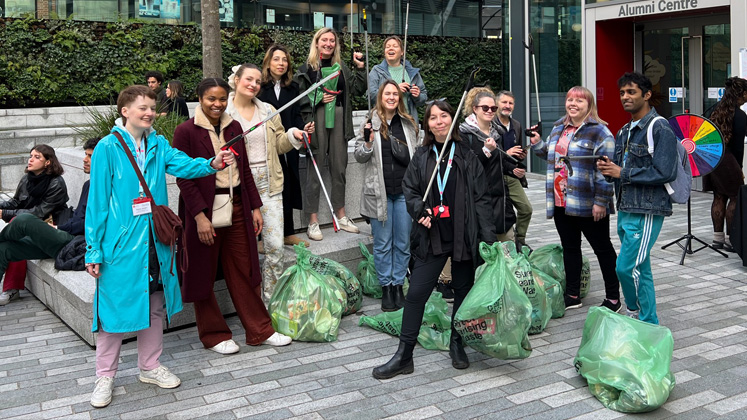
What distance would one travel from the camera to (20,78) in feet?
46.9

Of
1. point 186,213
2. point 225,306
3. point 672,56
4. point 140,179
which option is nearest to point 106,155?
point 140,179

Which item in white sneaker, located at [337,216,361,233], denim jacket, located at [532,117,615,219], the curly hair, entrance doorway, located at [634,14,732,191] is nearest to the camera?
denim jacket, located at [532,117,615,219]

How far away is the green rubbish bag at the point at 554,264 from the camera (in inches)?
264

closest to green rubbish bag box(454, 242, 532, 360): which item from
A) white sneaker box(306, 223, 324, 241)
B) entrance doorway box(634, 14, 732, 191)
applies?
white sneaker box(306, 223, 324, 241)

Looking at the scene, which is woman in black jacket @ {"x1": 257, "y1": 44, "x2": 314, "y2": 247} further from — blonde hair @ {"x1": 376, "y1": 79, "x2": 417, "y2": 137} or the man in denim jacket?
the man in denim jacket

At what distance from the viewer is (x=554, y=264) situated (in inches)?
265

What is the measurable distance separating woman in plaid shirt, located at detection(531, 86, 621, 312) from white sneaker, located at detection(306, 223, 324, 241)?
7.17 ft

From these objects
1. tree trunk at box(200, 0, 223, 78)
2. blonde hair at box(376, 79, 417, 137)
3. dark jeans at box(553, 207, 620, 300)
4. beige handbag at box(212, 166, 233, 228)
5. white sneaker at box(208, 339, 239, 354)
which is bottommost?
white sneaker at box(208, 339, 239, 354)

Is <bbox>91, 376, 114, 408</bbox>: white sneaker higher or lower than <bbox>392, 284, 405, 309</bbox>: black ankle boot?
lower

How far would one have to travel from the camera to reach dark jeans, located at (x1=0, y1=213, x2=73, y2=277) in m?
6.84

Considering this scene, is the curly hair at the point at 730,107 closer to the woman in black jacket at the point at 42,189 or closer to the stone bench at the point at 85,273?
the stone bench at the point at 85,273

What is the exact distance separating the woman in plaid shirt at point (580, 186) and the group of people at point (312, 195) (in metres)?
0.01

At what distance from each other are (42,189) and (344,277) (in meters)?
3.01

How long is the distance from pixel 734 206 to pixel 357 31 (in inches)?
500
